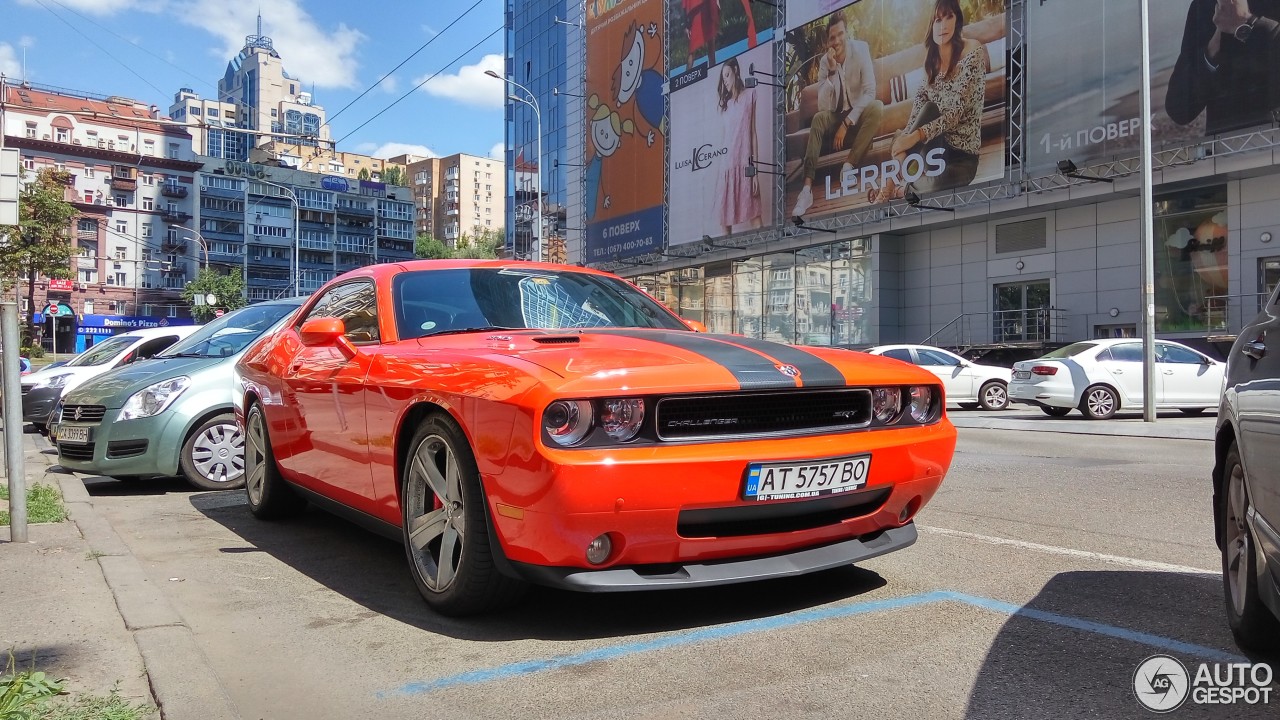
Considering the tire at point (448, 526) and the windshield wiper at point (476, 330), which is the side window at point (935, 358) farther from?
the tire at point (448, 526)

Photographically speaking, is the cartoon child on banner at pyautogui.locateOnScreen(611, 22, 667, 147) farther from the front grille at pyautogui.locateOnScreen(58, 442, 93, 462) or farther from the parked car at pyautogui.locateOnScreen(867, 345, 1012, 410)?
the front grille at pyautogui.locateOnScreen(58, 442, 93, 462)

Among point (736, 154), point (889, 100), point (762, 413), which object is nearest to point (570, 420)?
point (762, 413)

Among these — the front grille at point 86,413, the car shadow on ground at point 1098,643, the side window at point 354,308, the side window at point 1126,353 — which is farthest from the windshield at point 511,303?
the side window at point 1126,353

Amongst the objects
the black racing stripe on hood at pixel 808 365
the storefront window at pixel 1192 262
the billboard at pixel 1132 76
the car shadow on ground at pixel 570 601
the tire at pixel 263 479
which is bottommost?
the car shadow on ground at pixel 570 601

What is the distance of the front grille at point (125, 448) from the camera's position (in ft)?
24.0

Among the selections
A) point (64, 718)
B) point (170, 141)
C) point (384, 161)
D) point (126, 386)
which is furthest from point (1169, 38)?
point (384, 161)

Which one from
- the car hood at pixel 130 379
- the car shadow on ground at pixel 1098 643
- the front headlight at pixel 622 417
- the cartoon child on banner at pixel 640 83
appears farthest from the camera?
the cartoon child on banner at pixel 640 83

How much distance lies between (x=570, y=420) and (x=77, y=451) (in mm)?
5799

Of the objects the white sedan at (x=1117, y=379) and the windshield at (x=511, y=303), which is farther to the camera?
the white sedan at (x=1117, y=379)

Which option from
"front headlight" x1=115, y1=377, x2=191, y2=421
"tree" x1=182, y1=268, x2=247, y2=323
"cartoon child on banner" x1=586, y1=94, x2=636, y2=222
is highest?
"cartoon child on banner" x1=586, y1=94, x2=636, y2=222

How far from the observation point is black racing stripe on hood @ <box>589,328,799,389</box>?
3.46 meters

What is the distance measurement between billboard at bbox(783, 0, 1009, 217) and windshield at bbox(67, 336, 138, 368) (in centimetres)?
2043

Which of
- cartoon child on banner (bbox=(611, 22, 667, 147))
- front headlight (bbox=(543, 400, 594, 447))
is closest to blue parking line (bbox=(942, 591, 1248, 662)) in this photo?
front headlight (bbox=(543, 400, 594, 447))

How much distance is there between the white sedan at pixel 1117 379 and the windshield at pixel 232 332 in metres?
12.2
